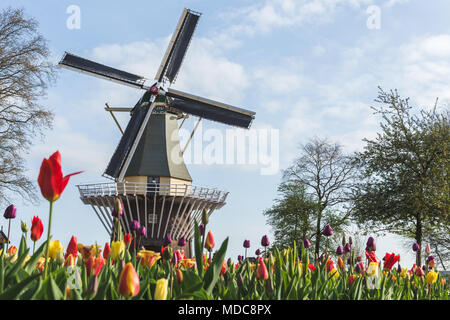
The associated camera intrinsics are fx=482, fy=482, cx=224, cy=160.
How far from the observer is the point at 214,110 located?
22.1m

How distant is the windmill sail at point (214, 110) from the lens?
22016 mm

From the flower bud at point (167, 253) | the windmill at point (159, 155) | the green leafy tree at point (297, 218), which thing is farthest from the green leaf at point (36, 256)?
the green leafy tree at point (297, 218)

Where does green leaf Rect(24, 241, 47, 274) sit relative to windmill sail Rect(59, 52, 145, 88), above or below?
below

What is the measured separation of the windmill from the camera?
65.7 ft

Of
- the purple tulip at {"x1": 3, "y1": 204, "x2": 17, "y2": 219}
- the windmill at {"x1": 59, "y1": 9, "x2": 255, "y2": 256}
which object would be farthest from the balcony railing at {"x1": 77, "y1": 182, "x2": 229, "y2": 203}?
the purple tulip at {"x1": 3, "y1": 204, "x2": 17, "y2": 219}

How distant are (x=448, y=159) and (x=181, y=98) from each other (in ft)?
39.6

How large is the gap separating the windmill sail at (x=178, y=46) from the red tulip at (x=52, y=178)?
21376mm

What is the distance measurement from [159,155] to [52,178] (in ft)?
65.8

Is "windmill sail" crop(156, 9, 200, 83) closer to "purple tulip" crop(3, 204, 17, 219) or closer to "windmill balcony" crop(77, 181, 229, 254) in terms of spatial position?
"windmill balcony" crop(77, 181, 229, 254)

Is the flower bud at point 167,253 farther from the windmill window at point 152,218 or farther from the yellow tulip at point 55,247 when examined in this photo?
the windmill window at point 152,218

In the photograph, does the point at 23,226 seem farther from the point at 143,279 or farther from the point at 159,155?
the point at 159,155

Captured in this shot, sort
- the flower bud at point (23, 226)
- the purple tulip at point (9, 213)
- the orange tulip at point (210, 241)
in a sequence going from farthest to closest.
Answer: the purple tulip at point (9, 213), the flower bud at point (23, 226), the orange tulip at point (210, 241)
